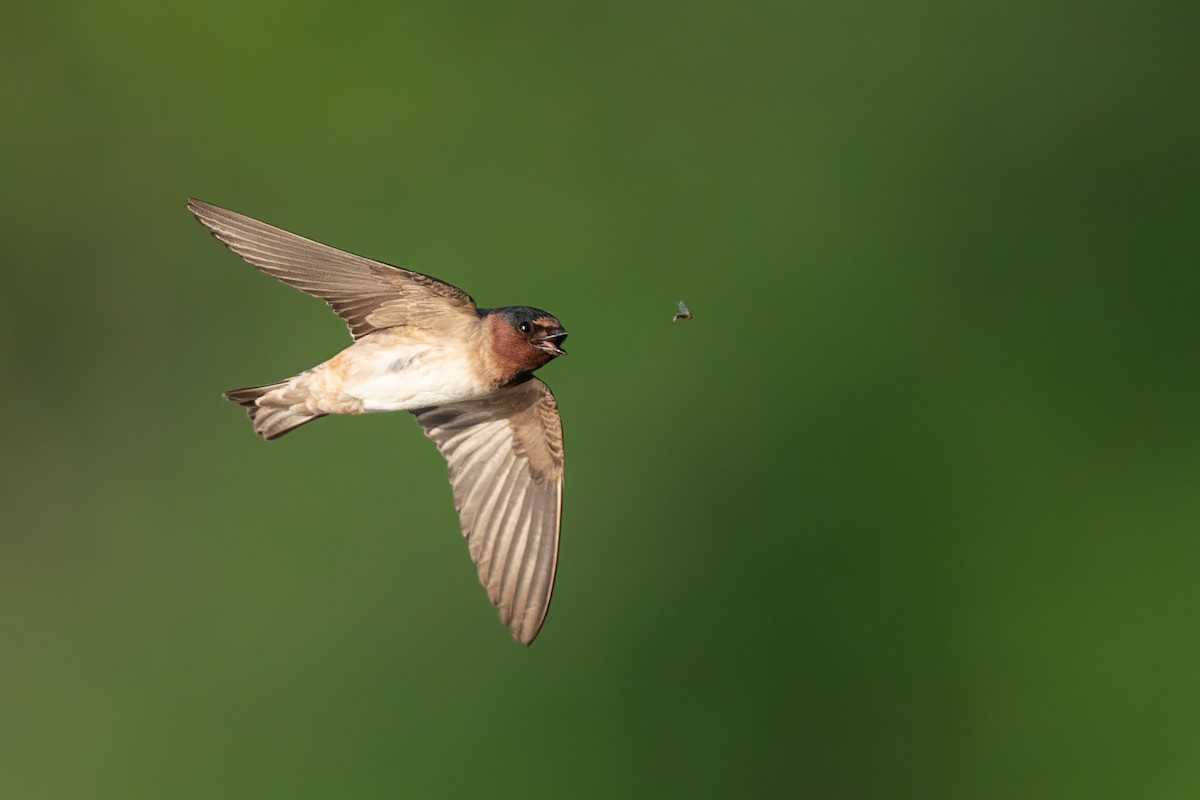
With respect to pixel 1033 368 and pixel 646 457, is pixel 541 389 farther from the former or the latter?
pixel 1033 368

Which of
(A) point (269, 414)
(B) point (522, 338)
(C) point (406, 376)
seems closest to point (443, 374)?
(C) point (406, 376)

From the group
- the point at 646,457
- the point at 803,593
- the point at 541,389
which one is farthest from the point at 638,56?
the point at 541,389

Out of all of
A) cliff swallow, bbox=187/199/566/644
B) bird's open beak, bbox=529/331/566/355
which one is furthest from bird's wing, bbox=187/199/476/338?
bird's open beak, bbox=529/331/566/355

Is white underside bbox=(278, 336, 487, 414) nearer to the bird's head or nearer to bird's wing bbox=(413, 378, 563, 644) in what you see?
the bird's head

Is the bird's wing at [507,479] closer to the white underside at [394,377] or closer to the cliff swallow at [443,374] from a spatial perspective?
the cliff swallow at [443,374]

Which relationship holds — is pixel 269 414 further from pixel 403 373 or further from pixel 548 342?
pixel 548 342
